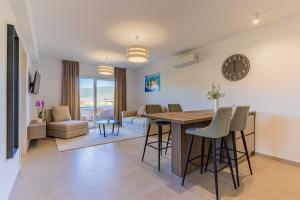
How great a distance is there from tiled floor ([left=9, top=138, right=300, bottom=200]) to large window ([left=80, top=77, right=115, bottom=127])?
10.1 ft

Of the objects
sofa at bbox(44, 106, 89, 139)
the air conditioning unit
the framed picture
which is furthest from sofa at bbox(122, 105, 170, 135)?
the air conditioning unit

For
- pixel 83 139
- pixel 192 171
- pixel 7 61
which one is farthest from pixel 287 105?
pixel 83 139

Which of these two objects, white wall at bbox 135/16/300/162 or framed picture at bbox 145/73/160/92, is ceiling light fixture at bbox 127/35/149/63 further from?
framed picture at bbox 145/73/160/92

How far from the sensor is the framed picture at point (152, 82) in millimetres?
6070

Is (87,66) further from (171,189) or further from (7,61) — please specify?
(171,189)

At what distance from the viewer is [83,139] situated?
4.50 metres

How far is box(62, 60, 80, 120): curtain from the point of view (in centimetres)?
559

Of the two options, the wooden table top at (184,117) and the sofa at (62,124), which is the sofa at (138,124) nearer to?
the sofa at (62,124)

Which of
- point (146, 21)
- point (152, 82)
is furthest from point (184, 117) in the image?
point (152, 82)

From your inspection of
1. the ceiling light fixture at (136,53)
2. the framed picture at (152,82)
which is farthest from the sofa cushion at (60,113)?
the ceiling light fixture at (136,53)

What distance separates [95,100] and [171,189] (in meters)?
5.15

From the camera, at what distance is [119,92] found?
684 cm

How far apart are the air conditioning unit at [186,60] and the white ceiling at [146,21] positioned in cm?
25

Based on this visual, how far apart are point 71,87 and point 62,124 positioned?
64.5 inches
